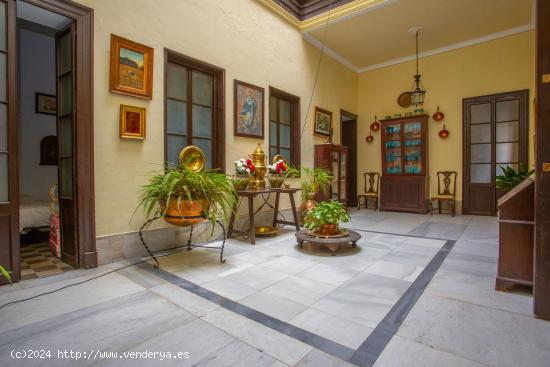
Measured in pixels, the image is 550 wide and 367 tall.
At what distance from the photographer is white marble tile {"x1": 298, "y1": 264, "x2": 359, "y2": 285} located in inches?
95.3

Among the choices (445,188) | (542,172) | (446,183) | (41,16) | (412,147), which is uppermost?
(41,16)

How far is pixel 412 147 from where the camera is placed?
Result: 6582mm

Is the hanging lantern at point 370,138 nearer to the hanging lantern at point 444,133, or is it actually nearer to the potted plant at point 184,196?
the hanging lantern at point 444,133

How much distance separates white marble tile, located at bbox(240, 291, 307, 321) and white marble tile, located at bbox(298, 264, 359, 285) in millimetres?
501

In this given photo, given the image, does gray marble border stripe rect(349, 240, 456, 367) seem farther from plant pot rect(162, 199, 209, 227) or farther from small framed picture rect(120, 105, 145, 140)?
small framed picture rect(120, 105, 145, 140)

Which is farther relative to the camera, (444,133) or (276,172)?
(444,133)

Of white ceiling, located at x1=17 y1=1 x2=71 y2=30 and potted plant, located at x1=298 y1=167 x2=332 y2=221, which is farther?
potted plant, located at x1=298 y1=167 x2=332 y2=221

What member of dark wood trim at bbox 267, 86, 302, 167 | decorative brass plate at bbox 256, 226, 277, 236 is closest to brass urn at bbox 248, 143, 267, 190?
decorative brass plate at bbox 256, 226, 277, 236

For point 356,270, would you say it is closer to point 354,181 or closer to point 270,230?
point 270,230

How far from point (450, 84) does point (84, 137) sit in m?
6.92

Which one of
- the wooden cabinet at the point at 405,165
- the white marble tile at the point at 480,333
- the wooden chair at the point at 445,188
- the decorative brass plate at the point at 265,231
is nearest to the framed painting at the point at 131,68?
the decorative brass plate at the point at 265,231

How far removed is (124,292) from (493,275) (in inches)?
119

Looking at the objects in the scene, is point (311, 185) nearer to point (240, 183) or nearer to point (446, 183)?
point (240, 183)

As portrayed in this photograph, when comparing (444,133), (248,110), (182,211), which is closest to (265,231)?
(182,211)
